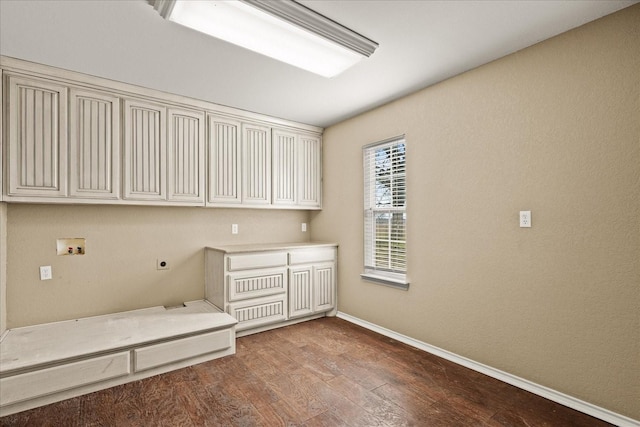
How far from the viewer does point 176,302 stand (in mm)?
3488

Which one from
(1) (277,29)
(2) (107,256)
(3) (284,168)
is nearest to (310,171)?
(3) (284,168)

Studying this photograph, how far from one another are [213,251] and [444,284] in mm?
2428

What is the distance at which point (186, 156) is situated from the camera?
3336mm

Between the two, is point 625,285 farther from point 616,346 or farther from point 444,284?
point 444,284

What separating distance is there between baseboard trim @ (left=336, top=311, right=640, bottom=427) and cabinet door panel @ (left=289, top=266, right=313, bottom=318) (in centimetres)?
96

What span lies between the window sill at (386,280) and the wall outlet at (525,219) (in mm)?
1234

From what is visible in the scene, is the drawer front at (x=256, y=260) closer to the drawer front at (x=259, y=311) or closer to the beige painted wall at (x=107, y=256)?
the drawer front at (x=259, y=311)

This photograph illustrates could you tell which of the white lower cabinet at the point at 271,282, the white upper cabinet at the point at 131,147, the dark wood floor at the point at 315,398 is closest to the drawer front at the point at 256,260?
the white lower cabinet at the point at 271,282

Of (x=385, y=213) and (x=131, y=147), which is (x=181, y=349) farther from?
(x=385, y=213)

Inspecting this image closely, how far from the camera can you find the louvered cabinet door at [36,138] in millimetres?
2510

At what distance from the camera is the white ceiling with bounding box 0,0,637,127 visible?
76.5 inches

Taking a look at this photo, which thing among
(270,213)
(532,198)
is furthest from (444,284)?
(270,213)

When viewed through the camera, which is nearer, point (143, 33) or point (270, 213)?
point (143, 33)

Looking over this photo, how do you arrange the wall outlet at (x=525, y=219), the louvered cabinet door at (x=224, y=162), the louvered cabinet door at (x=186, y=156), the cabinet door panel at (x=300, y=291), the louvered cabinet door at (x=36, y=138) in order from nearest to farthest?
1. the wall outlet at (x=525, y=219)
2. the louvered cabinet door at (x=36, y=138)
3. the louvered cabinet door at (x=186, y=156)
4. the louvered cabinet door at (x=224, y=162)
5. the cabinet door panel at (x=300, y=291)
